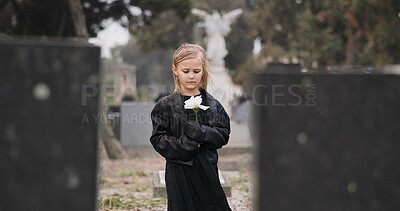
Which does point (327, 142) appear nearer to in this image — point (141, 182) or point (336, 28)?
point (141, 182)

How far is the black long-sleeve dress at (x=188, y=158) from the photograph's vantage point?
11.0 feet

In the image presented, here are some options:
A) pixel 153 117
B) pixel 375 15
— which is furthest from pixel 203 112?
pixel 375 15

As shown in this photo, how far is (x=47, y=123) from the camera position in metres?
1.85

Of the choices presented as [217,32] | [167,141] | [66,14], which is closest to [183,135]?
[167,141]

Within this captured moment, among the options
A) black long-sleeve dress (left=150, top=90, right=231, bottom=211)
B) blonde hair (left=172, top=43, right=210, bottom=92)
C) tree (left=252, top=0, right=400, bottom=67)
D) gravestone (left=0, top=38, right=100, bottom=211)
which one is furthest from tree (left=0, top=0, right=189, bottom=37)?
tree (left=252, top=0, right=400, bottom=67)

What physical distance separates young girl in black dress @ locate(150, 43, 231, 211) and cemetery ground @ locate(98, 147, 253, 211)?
7.87ft

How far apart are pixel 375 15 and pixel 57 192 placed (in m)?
18.1

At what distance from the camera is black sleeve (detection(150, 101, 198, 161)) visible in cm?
326

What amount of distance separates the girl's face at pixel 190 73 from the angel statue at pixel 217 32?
13625 millimetres

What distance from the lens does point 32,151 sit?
1.85 m

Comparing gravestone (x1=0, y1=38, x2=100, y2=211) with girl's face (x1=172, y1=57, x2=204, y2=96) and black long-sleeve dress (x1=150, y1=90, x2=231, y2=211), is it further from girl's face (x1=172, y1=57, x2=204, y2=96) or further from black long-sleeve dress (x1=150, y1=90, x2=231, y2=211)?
girl's face (x1=172, y1=57, x2=204, y2=96)

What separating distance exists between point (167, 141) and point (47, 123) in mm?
1491

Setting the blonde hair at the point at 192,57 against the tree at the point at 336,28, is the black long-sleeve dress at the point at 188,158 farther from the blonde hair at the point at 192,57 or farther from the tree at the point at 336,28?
the tree at the point at 336,28

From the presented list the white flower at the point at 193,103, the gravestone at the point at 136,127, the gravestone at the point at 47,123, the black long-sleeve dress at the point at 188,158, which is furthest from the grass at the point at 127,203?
the gravestone at the point at 136,127
